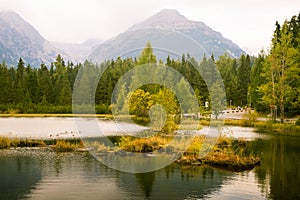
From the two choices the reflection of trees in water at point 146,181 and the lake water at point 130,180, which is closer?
the lake water at point 130,180

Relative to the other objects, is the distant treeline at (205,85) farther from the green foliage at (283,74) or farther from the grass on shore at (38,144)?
the grass on shore at (38,144)

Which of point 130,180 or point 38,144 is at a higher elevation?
point 38,144

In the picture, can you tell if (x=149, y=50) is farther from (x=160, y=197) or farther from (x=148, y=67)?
(x=160, y=197)

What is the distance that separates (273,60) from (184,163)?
3105 centimetres

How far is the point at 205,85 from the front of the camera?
84.5m

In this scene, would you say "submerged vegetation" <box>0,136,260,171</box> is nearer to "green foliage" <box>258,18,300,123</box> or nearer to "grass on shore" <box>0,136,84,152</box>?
"grass on shore" <box>0,136,84,152</box>

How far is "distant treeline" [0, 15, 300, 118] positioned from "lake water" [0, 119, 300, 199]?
26460 millimetres

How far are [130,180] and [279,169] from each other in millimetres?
9963

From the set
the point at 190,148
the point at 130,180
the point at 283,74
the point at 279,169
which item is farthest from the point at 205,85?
the point at 130,180

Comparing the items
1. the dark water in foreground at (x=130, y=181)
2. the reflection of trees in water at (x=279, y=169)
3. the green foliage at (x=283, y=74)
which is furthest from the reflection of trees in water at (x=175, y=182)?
the green foliage at (x=283, y=74)

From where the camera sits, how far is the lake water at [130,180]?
63.7 feet

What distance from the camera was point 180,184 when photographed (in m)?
21.5

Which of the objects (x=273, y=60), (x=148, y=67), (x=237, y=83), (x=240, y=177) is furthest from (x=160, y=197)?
(x=237, y=83)

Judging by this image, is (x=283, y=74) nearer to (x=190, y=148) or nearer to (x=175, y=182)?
(x=190, y=148)
